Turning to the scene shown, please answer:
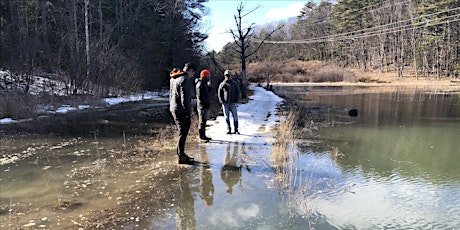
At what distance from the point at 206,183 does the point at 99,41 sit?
2148 centimetres

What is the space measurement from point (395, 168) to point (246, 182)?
10.8ft

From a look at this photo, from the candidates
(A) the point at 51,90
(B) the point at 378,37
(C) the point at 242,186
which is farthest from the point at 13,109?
(B) the point at 378,37

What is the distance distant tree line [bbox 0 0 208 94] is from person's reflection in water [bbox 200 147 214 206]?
54.7 ft

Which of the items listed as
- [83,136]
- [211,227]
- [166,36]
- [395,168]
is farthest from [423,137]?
[166,36]

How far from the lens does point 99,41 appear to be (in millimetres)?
24484

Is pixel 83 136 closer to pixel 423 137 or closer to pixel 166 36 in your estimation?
pixel 423 137

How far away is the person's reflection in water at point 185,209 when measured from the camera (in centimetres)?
423

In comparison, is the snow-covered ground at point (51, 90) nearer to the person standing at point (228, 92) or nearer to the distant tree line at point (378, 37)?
the person standing at point (228, 92)

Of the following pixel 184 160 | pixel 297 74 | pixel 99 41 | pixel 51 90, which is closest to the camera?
pixel 184 160

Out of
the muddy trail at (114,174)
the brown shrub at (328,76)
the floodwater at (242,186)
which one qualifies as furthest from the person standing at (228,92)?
the brown shrub at (328,76)

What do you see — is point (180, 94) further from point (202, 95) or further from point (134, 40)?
point (134, 40)

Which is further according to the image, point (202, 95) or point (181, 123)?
point (202, 95)

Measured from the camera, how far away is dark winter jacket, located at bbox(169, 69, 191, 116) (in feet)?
21.0

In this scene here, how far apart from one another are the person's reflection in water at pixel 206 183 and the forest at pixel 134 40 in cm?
1666
